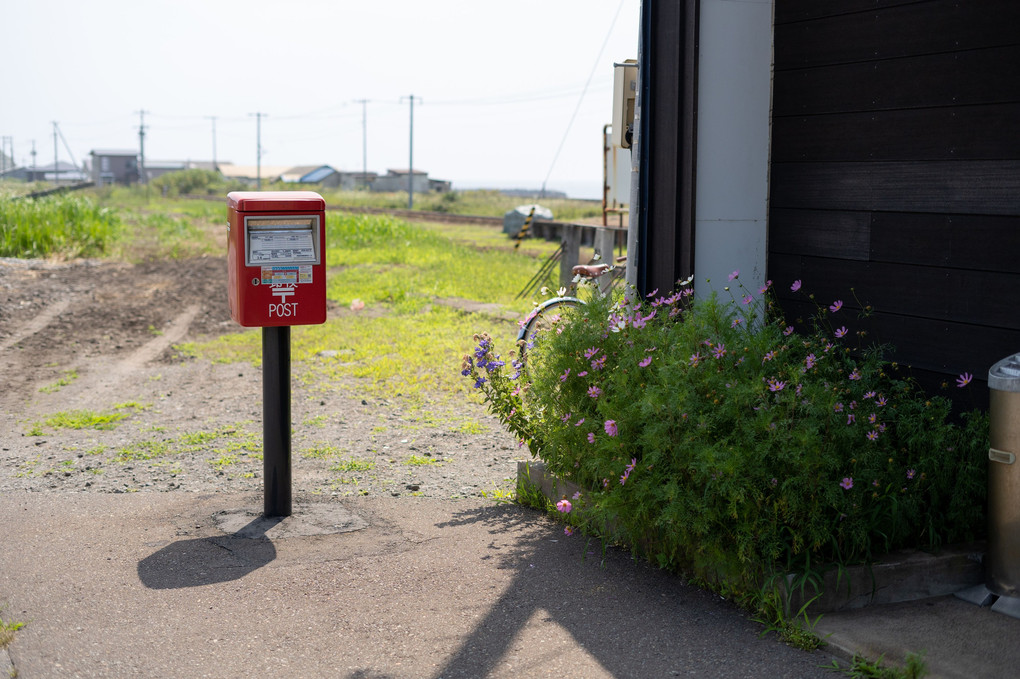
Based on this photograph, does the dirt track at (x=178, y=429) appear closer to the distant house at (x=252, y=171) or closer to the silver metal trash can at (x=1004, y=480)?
the silver metal trash can at (x=1004, y=480)

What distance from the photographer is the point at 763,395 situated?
3773 mm

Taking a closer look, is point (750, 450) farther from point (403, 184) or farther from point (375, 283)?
point (403, 184)

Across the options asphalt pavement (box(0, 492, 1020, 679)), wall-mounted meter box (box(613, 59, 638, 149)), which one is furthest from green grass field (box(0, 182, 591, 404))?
asphalt pavement (box(0, 492, 1020, 679))

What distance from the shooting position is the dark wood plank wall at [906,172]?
4.27 meters

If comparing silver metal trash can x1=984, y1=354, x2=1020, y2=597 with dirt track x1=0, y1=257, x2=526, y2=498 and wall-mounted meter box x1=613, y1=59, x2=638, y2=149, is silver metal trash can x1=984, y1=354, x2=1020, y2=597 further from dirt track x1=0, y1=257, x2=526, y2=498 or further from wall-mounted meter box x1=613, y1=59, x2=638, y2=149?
wall-mounted meter box x1=613, y1=59, x2=638, y2=149

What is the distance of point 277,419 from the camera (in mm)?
4875

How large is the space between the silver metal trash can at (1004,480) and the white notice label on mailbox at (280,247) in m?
3.12

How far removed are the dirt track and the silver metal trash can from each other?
2799 mm

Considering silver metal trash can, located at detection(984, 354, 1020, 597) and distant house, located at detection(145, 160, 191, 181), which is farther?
distant house, located at detection(145, 160, 191, 181)

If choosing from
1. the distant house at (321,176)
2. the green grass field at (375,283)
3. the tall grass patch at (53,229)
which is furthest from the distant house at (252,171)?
the tall grass patch at (53,229)

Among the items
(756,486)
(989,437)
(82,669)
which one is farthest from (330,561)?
(989,437)

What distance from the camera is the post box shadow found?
4145mm

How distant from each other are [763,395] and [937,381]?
129cm

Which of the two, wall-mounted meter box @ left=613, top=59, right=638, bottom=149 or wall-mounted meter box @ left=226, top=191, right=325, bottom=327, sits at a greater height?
wall-mounted meter box @ left=613, top=59, right=638, bottom=149
